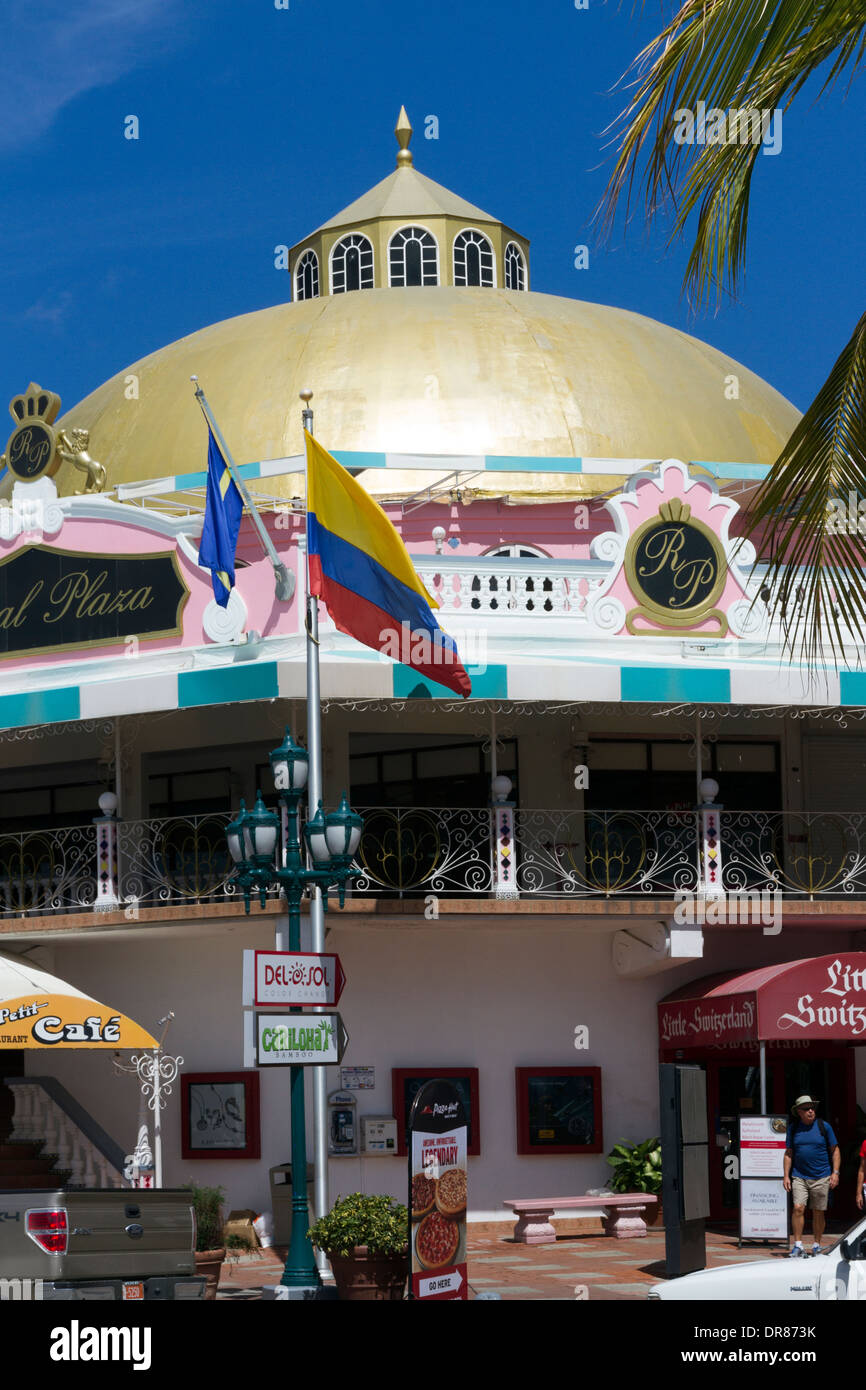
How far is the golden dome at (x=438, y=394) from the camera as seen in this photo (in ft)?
90.6

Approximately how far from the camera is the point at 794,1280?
12469 mm

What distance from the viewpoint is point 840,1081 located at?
24297 mm

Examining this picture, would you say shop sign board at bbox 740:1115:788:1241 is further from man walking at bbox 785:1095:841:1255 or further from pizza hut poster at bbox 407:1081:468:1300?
pizza hut poster at bbox 407:1081:468:1300

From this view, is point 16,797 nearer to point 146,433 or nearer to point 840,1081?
point 146,433

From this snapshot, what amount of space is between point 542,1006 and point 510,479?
283 inches

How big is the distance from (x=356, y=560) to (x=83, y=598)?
202 inches

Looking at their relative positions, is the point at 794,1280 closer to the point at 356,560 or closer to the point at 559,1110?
the point at 356,560

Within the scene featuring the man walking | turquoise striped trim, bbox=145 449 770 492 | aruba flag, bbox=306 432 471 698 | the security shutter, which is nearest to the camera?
the man walking

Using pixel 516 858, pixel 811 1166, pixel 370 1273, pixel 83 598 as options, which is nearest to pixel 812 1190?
pixel 811 1166

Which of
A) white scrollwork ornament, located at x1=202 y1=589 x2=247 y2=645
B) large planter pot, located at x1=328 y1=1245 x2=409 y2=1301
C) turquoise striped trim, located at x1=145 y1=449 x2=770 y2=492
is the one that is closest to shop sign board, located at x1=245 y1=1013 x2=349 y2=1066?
large planter pot, located at x1=328 y1=1245 x2=409 y2=1301

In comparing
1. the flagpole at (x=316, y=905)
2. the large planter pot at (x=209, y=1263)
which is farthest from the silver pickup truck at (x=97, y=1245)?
the flagpole at (x=316, y=905)

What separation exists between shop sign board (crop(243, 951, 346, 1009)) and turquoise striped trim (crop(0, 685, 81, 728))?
7.25 m

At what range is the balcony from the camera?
2356 centimetres
